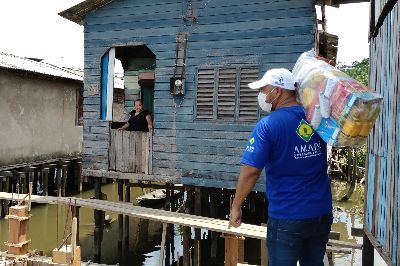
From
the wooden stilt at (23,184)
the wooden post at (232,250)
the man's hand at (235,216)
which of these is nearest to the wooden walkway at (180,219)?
the wooden post at (232,250)

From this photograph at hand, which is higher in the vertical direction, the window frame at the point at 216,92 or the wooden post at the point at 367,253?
the window frame at the point at 216,92

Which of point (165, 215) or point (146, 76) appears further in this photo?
point (146, 76)

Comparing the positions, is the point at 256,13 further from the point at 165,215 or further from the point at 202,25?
the point at 165,215

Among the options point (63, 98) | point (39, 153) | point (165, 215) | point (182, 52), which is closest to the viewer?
point (165, 215)

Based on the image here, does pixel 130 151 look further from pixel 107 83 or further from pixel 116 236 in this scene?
pixel 116 236

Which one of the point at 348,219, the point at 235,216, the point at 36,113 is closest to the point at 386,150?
the point at 235,216

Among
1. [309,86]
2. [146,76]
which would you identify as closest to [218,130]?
[146,76]

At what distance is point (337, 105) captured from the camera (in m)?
2.65

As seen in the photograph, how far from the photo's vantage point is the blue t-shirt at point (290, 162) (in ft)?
8.89

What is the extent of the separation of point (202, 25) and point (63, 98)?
11.8 m

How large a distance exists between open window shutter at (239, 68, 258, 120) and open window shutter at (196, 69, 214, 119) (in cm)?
74

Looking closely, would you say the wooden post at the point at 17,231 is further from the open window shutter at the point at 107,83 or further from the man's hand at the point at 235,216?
the man's hand at the point at 235,216

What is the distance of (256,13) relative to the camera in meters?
9.12

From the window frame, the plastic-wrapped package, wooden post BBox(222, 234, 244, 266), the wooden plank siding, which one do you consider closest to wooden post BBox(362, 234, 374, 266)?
the wooden plank siding
